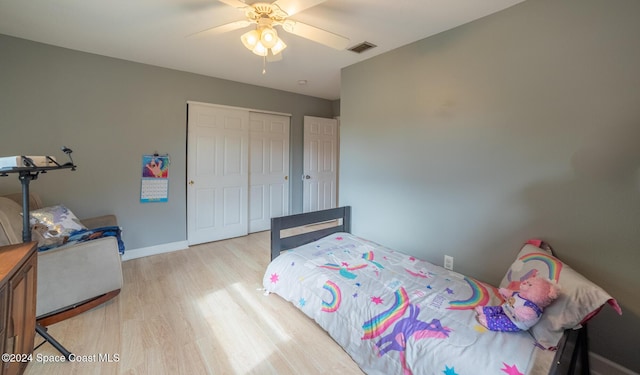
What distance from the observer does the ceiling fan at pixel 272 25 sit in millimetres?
1612

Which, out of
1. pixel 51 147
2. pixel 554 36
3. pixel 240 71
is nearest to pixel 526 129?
pixel 554 36

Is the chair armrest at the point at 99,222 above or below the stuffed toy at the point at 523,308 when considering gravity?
above

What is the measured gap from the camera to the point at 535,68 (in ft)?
6.02

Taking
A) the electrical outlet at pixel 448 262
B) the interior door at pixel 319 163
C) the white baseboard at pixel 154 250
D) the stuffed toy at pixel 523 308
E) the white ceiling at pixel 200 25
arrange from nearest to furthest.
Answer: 1. the stuffed toy at pixel 523 308
2. the white ceiling at pixel 200 25
3. the electrical outlet at pixel 448 262
4. the white baseboard at pixel 154 250
5. the interior door at pixel 319 163

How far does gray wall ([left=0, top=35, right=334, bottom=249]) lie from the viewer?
2555 mm

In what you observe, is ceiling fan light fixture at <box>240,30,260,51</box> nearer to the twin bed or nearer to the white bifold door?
the twin bed

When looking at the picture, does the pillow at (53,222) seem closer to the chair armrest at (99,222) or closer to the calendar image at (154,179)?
the chair armrest at (99,222)

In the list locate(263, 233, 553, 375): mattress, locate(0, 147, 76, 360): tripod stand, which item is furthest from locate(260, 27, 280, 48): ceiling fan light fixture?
locate(263, 233, 553, 375): mattress

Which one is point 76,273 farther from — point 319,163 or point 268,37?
point 319,163

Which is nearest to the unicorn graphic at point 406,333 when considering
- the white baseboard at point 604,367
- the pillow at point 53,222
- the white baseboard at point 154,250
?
the white baseboard at point 604,367

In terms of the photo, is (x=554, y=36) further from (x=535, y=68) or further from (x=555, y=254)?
(x=555, y=254)

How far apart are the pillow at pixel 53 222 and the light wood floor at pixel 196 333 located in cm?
70

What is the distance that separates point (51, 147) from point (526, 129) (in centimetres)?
439

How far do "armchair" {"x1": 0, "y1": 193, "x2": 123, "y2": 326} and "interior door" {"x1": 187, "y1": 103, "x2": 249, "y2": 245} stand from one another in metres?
1.56
